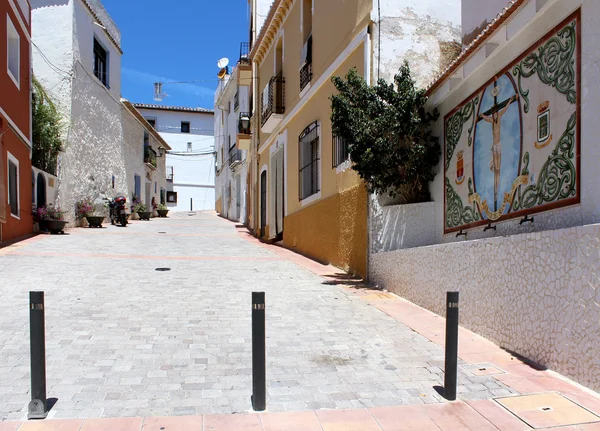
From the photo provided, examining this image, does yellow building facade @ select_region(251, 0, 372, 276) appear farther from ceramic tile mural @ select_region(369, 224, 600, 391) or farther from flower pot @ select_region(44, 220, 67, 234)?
flower pot @ select_region(44, 220, 67, 234)

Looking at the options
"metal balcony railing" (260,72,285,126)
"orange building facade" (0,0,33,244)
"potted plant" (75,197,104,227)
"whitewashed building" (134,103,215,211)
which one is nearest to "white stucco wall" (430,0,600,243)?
"metal balcony railing" (260,72,285,126)

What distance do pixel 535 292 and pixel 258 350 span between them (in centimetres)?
267

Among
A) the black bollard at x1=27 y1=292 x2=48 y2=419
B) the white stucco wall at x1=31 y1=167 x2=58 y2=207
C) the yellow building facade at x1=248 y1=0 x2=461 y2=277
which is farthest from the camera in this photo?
the white stucco wall at x1=31 y1=167 x2=58 y2=207

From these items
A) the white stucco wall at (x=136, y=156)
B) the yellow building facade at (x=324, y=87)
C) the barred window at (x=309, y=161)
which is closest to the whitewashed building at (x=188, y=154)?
the white stucco wall at (x=136, y=156)

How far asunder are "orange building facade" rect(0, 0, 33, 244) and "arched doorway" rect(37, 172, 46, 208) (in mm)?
903

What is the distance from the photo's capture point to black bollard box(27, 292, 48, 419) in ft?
11.0

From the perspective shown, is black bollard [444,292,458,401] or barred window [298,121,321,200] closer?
black bollard [444,292,458,401]

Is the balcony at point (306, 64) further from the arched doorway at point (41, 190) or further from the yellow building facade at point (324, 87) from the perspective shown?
the arched doorway at point (41, 190)

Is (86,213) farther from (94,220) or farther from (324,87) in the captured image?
(324,87)

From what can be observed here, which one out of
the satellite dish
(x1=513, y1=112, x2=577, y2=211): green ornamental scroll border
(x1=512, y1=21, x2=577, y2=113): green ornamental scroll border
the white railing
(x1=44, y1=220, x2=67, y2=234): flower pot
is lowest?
(x1=44, y1=220, x2=67, y2=234): flower pot

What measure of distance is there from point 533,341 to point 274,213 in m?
12.7

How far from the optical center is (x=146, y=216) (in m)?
25.1

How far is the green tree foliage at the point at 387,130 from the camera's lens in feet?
23.9

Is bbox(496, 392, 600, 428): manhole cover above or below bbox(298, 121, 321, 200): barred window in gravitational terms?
below
